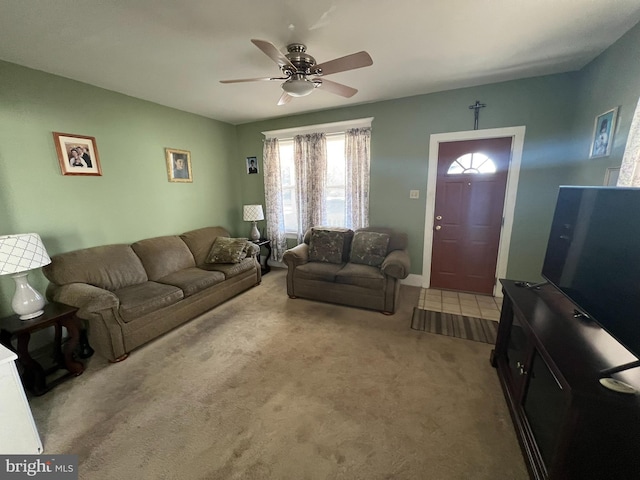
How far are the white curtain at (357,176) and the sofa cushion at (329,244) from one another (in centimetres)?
37

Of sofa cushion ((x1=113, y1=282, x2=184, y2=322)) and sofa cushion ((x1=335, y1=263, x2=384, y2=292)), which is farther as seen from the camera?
sofa cushion ((x1=335, y1=263, x2=384, y2=292))

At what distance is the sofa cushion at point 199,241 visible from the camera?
366 cm

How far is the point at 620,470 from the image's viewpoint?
0.96 m

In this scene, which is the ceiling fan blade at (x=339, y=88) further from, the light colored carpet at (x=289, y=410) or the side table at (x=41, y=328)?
the side table at (x=41, y=328)

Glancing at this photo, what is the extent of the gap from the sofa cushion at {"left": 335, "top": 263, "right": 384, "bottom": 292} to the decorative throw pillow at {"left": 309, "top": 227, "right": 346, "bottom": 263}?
1.09 ft

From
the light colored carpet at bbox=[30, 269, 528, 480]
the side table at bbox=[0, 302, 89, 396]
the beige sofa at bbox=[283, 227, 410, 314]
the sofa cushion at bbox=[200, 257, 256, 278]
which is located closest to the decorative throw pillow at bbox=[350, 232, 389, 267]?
the beige sofa at bbox=[283, 227, 410, 314]

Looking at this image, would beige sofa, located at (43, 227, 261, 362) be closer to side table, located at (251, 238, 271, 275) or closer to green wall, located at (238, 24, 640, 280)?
side table, located at (251, 238, 271, 275)

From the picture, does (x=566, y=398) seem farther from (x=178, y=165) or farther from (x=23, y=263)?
(x=178, y=165)

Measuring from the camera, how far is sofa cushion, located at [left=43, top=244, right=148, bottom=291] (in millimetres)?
2420

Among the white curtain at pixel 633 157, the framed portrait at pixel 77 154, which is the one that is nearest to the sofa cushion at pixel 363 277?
the white curtain at pixel 633 157

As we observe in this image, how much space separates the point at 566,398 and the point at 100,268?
3676mm

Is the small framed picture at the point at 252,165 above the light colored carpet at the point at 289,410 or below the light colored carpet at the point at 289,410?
above

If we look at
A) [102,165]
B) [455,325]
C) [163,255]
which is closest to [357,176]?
[455,325]

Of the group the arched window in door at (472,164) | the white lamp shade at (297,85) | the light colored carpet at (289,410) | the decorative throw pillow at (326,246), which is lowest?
the light colored carpet at (289,410)
